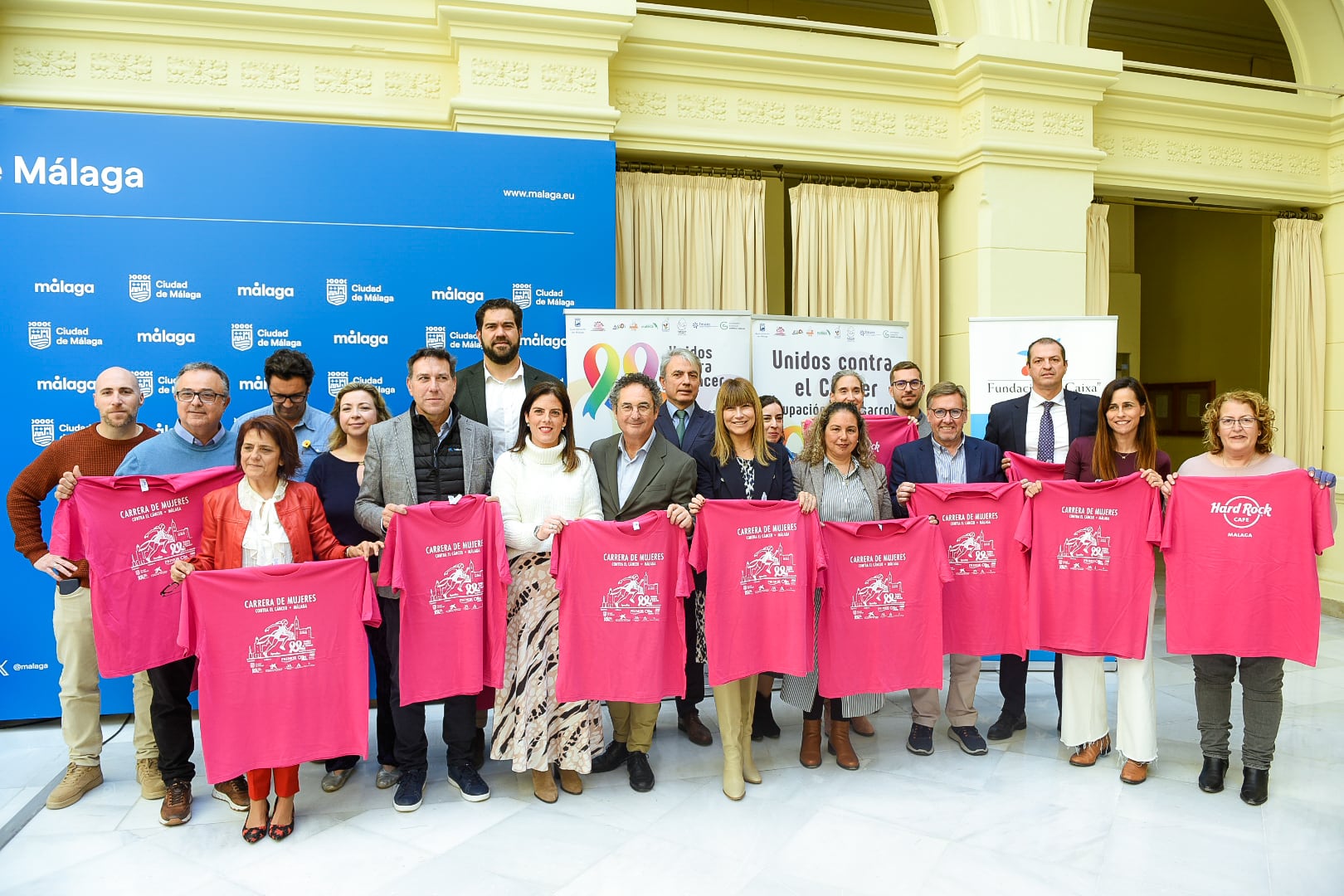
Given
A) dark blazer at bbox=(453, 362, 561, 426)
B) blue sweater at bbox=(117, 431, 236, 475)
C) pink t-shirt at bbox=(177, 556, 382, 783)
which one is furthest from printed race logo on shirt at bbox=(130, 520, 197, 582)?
dark blazer at bbox=(453, 362, 561, 426)

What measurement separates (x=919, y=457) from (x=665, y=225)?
2.71 metres

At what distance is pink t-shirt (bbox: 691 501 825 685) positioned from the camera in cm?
329

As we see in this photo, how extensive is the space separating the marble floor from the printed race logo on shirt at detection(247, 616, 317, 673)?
0.65 m

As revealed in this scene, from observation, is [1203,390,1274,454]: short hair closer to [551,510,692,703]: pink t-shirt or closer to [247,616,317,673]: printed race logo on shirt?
[551,510,692,703]: pink t-shirt

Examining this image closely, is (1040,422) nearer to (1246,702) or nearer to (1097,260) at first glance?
(1246,702)

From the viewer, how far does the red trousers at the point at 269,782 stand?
3.06m

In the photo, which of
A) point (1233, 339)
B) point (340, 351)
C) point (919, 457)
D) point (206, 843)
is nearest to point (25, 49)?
point (340, 351)

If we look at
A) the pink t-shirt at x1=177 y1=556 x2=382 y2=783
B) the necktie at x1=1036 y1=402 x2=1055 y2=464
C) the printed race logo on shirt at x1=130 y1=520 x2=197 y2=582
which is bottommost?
the pink t-shirt at x1=177 y1=556 x2=382 y2=783

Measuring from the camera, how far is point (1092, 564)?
11.5ft

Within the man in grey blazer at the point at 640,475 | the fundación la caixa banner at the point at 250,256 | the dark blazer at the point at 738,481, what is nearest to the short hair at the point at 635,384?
the man in grey blazer at the point at 640,475

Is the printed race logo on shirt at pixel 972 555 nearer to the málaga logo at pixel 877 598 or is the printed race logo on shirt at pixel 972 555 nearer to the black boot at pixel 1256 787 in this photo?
the málaga logo at pixel 877 598

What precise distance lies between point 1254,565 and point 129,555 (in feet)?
14.2

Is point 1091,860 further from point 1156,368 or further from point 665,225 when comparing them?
point 1156,368

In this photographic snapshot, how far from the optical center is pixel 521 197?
16.0 ft
